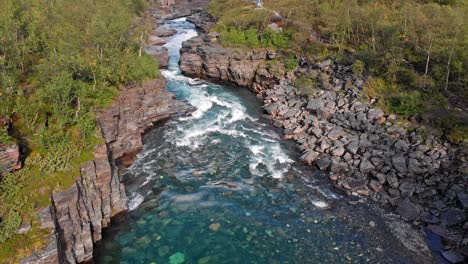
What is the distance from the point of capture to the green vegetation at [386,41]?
43031 mm

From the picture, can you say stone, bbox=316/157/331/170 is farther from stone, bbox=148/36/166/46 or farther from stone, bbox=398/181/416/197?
stone, bbox=148/36/166/46

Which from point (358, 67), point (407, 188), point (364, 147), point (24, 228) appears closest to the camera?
point (24, 228)

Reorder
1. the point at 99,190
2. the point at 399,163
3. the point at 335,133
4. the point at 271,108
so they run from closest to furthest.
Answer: the point at 99,190
the point at 399,163
the point at 335,133
the point at 271,108

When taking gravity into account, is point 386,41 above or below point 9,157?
above

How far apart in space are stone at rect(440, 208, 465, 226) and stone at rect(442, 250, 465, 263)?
10.3 ft

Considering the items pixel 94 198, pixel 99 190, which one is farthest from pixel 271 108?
pixel 94 198

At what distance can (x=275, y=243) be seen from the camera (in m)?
26.6

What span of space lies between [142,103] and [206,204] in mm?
17732

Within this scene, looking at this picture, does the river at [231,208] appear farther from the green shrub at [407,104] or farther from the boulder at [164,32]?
the boulder at [164,32]

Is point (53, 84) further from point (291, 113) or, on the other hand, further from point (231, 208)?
point (291, 113)

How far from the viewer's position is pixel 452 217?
96.6 feet

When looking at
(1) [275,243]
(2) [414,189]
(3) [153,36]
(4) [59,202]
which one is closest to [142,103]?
(4) [59,202]

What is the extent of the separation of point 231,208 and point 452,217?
18.1 metres

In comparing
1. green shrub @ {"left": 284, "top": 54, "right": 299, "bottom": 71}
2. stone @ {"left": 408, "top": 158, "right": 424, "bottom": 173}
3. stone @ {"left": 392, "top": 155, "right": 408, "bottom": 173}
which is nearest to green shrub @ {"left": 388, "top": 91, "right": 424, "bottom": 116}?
stone @ {"left": 392, "top": 155, "right": 408, "bottom": 173}
